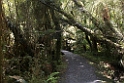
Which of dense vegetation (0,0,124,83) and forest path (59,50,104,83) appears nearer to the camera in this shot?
forest path (59,50,104,83)

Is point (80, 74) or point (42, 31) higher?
point (42, 31)

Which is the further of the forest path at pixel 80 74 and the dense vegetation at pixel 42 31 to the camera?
the dense vegetation at pixel 42 31

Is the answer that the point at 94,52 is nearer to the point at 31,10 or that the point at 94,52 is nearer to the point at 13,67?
the point at 31,10

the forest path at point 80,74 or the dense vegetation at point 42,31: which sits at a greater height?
the dense vegetation at point 42,31

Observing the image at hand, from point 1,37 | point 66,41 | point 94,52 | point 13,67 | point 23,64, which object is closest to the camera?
point 1,37

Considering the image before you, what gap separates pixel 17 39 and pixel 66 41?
12.9 meters

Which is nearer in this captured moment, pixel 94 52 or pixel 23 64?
pixel 23 64

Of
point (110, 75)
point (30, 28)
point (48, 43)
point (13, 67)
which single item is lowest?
point (110, 75)

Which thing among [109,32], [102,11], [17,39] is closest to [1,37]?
[17,39]

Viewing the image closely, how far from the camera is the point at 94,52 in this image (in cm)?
1870

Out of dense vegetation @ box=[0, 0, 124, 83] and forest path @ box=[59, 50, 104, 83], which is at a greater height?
dense vegetation @ box=[0, 0, 124, 83]

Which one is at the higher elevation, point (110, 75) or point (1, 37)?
point (1, 37)

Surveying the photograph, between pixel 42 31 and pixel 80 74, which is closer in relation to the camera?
pixel 80 74

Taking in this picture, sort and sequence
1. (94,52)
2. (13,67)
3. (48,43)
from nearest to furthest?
(13,67)
(48,43)
(94,52)
